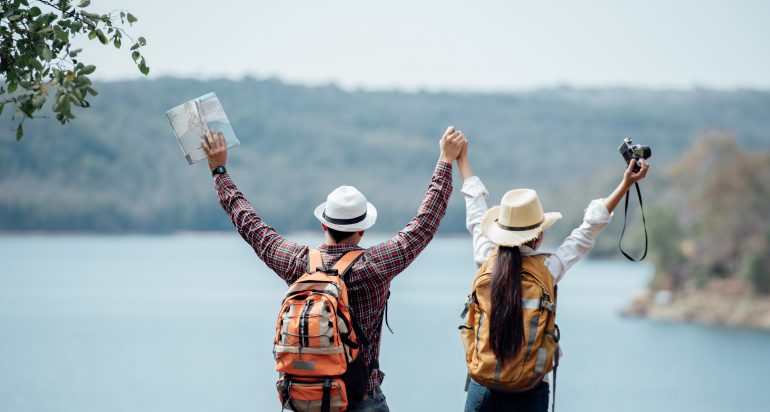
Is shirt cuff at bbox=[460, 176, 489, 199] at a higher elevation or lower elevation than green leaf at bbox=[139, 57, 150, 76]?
lower

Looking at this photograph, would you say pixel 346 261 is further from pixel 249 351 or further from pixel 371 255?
pixel 249 351

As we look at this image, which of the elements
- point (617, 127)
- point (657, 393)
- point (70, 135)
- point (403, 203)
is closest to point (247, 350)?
point (657, 393)

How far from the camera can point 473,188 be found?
3.41m

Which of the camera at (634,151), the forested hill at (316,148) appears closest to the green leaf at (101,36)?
the camera at (634,151)

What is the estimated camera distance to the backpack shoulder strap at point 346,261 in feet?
10.0

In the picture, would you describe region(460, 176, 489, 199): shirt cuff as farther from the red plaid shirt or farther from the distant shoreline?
the distant shoreline

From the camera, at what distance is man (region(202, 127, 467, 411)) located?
3.07 metres

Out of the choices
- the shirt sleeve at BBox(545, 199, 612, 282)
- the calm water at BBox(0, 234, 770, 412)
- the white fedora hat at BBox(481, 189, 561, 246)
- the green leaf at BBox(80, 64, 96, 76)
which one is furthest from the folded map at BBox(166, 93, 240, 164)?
the calm water at BBox(0, 234, 770, 412)

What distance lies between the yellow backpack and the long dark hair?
0.02 meters

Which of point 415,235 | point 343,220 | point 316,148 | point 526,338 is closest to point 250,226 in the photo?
point 343,220

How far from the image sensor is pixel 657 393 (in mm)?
30500

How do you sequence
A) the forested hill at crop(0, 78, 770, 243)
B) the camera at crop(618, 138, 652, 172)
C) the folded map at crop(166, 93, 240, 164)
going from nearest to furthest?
the camera at crop(618, 138, 652, 172), the folded map at crop(166, 93, 240, 164), the forested hill at crop(0, 78, 770, 243)

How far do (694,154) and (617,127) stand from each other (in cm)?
7803

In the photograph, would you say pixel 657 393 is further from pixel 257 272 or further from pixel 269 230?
pixel 257 272
